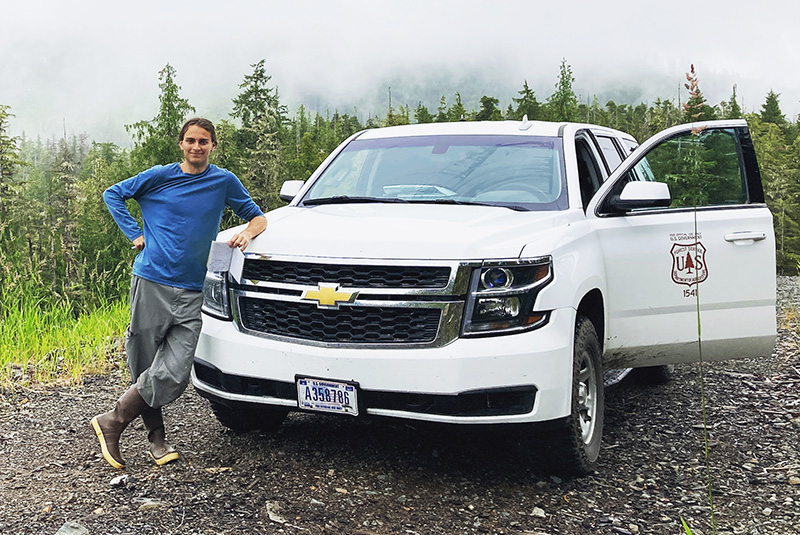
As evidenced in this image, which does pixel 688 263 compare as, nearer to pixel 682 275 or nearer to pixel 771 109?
pixel 682 275

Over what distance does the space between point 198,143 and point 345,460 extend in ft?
6.41

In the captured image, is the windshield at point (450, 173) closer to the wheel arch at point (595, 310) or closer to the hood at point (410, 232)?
the hood at point (410, 232)

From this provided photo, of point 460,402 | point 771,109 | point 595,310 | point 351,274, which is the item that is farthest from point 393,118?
point 460,402

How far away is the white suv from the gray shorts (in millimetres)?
104

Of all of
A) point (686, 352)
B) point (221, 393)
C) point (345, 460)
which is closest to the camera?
point (221, 393)

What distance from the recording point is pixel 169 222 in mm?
4219

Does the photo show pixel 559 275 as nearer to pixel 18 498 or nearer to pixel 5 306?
pixel 18 498

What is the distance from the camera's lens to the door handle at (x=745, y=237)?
4758mm

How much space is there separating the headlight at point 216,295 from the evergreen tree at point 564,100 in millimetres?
69422

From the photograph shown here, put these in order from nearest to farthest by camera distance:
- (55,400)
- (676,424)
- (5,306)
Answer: (676,424) → (55,400) → (5,306)

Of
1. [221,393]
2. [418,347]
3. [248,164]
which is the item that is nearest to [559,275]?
[418,347]

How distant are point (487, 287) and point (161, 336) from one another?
181 cm

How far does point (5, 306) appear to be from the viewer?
313 inches

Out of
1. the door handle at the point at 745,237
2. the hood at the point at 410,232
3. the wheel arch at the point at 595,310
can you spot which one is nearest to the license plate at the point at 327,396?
the hood at the point at 410,232
